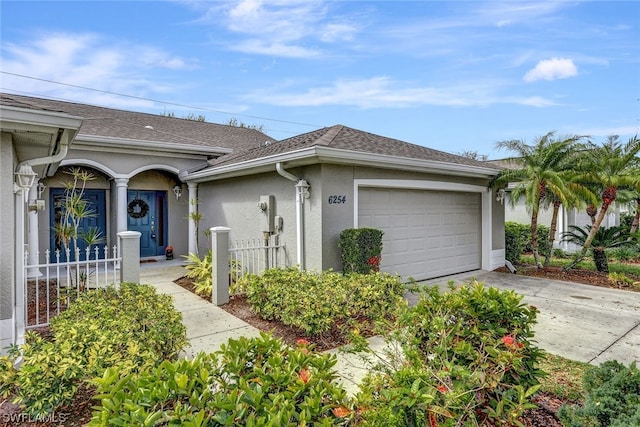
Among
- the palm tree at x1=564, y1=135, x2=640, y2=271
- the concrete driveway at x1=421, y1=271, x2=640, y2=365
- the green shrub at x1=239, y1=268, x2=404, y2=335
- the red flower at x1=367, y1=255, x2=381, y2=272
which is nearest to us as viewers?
the concrete driveway at x1=421, y1=271, x2=640, y2=365

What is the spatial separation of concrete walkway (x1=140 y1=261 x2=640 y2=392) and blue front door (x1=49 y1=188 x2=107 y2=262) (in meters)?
3.39

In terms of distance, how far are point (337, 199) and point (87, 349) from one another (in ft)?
15.4

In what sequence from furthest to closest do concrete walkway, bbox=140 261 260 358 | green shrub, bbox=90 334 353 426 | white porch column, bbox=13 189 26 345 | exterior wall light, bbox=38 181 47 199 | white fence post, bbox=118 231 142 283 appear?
exterior wall light, bbox=38 181 47 199, white fence post, bbox=118 231 142 283, concrete walkway, bbox=140 261 260 358, white porch column, bbox=13 189 26 345, green shrub, bbox=90 334 353 426

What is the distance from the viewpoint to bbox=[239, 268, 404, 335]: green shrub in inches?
197

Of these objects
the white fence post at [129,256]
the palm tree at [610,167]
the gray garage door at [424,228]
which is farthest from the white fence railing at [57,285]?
the palm tree at [610,167]

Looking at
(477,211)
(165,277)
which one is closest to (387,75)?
(477,211)

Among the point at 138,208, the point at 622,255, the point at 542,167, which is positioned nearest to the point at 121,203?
the point at 138,208

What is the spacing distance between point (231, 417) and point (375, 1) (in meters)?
9.28

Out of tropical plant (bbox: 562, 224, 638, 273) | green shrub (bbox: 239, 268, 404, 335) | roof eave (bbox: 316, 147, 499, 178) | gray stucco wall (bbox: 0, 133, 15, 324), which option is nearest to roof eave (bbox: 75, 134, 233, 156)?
gray stucco wall (bbox: 0, 133, 15, 324)

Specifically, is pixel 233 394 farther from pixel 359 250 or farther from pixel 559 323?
pixel 559 323

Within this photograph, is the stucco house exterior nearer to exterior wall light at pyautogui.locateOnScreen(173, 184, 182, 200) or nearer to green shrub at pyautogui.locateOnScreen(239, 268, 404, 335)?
exterior wall light at pyautogui.locateOnScreen(173, 184, 182, 200)

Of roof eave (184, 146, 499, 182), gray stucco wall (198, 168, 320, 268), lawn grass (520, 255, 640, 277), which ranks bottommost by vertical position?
lawn grass (520, 255, 640, 277)

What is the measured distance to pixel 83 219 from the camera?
429 inches

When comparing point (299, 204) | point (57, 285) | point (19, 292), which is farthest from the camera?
point (299, 204)
